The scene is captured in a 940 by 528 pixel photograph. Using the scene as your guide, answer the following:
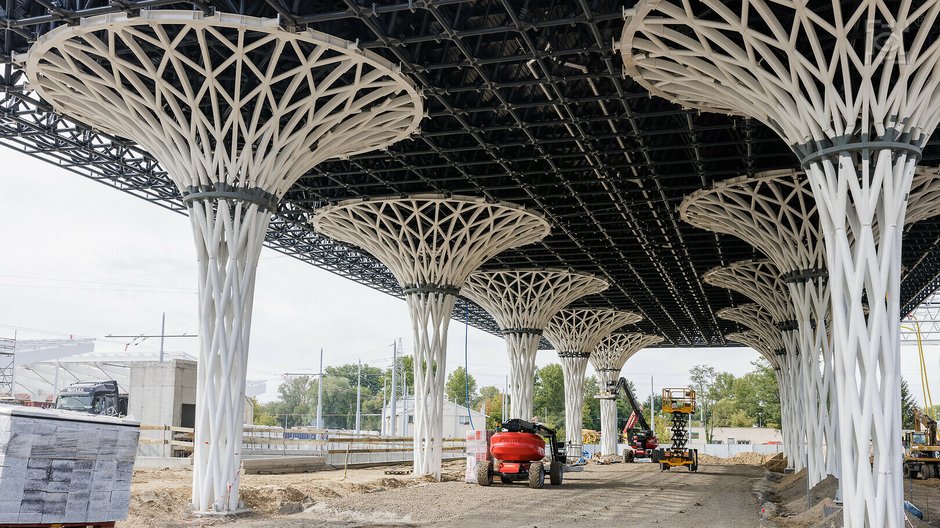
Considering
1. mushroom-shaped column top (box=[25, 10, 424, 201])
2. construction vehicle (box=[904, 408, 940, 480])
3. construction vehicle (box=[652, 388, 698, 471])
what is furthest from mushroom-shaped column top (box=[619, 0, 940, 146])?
construction vehicle (box=[904, 408, 940, 480])

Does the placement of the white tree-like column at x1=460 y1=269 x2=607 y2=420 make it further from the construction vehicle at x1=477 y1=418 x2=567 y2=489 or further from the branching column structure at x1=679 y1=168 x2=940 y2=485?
the branching column structure at x1=679 y1=168 x2=940 y2=485

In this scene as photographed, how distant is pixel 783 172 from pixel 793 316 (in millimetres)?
13067

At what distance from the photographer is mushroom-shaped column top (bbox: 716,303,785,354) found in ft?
173

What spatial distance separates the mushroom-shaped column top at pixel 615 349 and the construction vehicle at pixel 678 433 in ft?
75.2

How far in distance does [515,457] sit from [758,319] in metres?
30.8

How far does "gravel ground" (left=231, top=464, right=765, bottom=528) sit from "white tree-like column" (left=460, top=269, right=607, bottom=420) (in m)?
13.8

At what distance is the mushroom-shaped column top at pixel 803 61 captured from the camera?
1501 cm

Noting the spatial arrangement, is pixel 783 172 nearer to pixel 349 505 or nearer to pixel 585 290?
pixel 349 505

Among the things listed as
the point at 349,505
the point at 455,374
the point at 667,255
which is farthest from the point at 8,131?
the point at 455,374

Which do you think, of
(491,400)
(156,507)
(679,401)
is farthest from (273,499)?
(491,400)

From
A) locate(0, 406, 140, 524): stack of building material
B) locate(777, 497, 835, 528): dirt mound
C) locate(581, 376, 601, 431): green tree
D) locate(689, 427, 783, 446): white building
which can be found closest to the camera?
locate(0, 406, 140, 524): stack of building material

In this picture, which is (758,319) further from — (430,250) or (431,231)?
(431,231)

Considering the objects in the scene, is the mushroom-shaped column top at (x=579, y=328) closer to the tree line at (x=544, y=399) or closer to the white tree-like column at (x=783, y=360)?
the white tree-like column at (x=783, y=360)

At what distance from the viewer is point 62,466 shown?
1223cm
